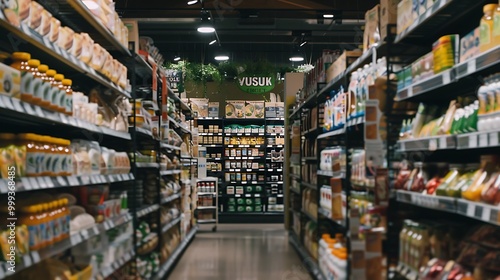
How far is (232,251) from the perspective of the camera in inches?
354

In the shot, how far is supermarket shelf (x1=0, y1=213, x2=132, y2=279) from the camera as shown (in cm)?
234

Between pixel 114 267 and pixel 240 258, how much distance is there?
4.32 metres

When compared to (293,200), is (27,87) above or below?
above

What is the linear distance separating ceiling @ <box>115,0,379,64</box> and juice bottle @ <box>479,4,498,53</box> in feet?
24.1

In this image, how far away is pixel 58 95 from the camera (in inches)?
119

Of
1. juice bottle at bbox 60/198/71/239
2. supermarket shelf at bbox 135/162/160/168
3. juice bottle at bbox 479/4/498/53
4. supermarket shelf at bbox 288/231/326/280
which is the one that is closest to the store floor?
supermarket shelf at bbox 288/231/326/280

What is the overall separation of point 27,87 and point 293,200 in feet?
24.8

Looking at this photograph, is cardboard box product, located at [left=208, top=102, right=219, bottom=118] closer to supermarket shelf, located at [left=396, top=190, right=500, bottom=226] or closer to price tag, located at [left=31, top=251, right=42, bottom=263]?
supermarket shelf, located at [left=396, top=190, right=500, bottom=226]

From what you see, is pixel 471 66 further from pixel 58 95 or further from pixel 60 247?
pixel 60 247

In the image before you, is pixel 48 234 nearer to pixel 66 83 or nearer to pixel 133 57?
pixel 66 83

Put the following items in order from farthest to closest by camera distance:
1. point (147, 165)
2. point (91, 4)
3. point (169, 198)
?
point (169, 198) → point (147, 165) → point (91, 4)

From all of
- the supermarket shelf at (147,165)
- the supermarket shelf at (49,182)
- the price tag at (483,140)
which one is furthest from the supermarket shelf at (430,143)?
the supermarket shelf at (147,165)

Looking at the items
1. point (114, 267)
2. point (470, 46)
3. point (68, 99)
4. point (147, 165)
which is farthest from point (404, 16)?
point (147, 165)

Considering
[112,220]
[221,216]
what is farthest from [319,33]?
[112,220]
